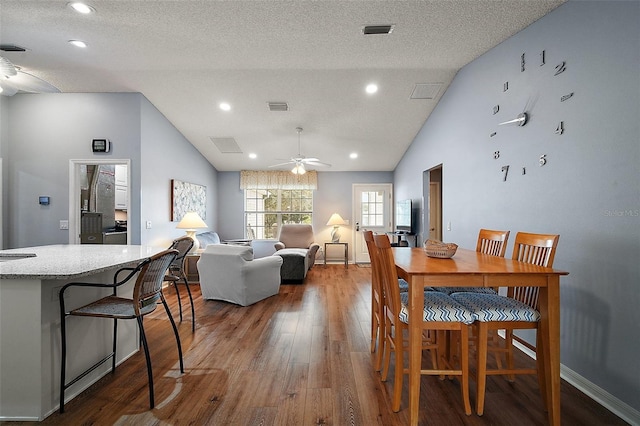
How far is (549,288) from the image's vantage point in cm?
160

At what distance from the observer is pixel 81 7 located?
255 cm

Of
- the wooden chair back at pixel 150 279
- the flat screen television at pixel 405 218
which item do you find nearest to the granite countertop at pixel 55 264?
the wooden chair back at pixel 150 279

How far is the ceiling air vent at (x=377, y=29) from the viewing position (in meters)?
2.83

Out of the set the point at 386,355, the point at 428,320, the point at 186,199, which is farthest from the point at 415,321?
the point at 186,199

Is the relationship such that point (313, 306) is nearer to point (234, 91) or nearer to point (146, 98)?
point (234, 91)

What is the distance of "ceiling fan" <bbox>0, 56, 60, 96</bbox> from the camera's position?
2.41 m

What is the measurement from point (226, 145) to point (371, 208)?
3711mm

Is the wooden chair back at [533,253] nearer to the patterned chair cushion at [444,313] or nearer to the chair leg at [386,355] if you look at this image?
the patterned chair cushion at [444,313]

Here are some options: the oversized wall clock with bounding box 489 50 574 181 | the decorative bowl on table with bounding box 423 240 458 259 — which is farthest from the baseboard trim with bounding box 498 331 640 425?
the oversized wall clock with bounding box 489 50 574 181

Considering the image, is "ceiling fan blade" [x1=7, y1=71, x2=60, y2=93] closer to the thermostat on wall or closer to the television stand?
the thermostat on wall

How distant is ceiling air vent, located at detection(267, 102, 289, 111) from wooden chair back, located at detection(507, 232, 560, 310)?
363 cm

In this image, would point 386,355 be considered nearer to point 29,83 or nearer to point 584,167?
point 584,167

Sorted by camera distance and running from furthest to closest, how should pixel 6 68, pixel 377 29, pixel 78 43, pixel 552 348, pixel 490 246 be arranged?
pixel 78 43, pixel 377 29, pixel 490 246, pixel 6 68, pixel 552 348

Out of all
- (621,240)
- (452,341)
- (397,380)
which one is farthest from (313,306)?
(621,240)
